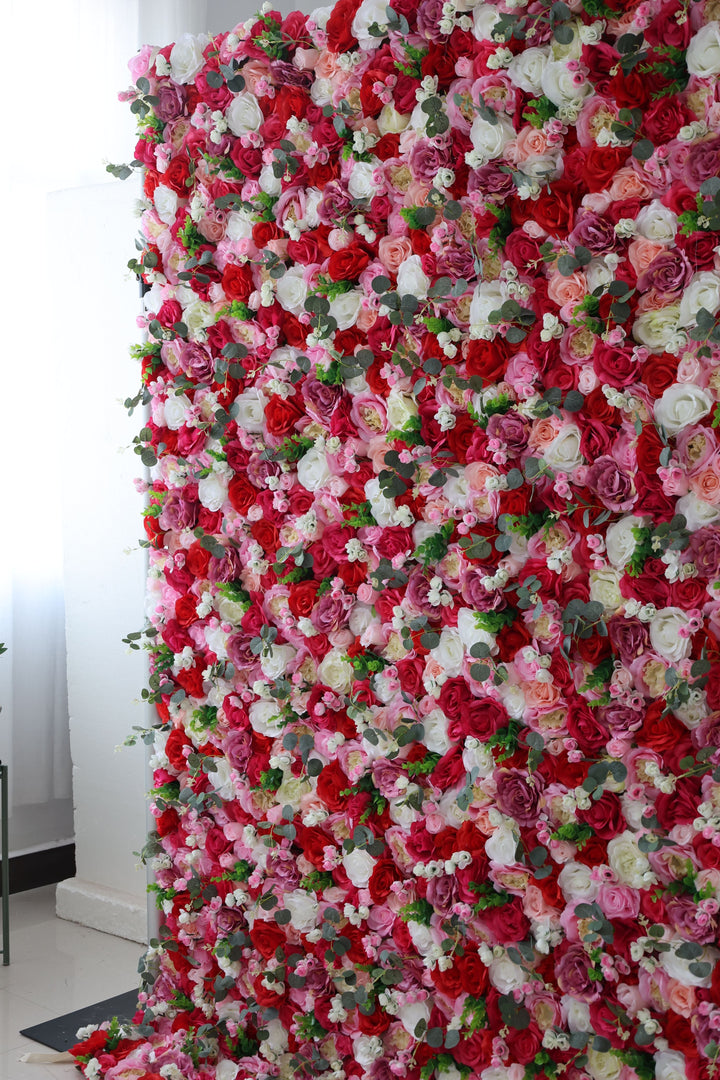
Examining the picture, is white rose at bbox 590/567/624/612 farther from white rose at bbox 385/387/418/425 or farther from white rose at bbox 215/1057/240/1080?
white rose at bbox 215/1057/240/1080

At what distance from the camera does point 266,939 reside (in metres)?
2.20

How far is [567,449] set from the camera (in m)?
1.77

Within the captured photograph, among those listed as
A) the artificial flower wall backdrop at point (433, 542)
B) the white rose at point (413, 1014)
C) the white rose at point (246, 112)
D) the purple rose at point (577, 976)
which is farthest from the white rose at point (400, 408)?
the white rose at point (413, 1014)

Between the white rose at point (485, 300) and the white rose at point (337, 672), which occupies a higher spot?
the white rose at point (485, 300)

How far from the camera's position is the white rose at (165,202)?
7.48ft

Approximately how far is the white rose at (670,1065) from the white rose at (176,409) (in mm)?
1557

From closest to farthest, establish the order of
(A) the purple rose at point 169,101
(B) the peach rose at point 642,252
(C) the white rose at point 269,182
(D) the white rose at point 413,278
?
1. (B) the peach rose at point 642,252
2. (D) the white rose at point 413,278
3. (C) the white rose at point 269,182
4. (A) the purple rose at point 169,101

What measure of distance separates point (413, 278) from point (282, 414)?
0.40 meters

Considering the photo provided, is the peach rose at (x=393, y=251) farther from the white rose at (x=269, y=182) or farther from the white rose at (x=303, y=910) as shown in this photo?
the white rose at (x=303, y=910)

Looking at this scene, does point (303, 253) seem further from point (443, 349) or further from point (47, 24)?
point (47, 24)

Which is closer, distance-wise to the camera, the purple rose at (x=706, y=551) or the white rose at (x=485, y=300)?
the purple rose at (x=706, y=551)

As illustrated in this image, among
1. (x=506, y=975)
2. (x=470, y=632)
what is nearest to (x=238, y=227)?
(x=470, y=632)

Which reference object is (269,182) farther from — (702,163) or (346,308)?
(702,163)

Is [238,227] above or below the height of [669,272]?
above
